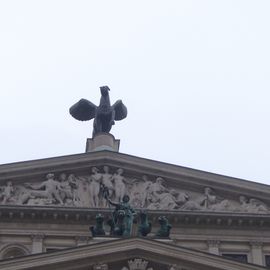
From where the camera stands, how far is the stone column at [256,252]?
32594mm

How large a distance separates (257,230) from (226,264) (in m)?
8.69

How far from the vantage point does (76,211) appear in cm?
3297

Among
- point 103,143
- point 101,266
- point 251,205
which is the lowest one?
point 101,266

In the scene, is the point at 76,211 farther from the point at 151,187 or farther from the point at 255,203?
the point at 255,203

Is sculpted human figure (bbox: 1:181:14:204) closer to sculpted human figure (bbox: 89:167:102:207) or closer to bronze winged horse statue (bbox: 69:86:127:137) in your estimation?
sculpted human figure (bbox: 89:167:102:207)

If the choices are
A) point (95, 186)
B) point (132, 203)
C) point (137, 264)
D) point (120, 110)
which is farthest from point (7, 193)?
point (137, 264)

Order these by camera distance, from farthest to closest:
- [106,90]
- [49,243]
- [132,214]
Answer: [106,90], [49,243], [132,214]

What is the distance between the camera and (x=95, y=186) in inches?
1328

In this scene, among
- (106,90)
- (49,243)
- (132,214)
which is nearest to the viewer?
(132,214)

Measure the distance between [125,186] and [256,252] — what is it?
4657 millimetres

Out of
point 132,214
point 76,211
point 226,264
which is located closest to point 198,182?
point 76,211

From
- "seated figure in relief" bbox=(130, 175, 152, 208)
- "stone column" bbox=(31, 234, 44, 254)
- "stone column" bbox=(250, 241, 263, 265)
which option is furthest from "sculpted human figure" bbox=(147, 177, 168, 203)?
"stone column" bbox=(31, 234, 44, 254)

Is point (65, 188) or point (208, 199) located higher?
point (65, 188)

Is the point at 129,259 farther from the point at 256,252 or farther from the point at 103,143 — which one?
the point at 103,143
